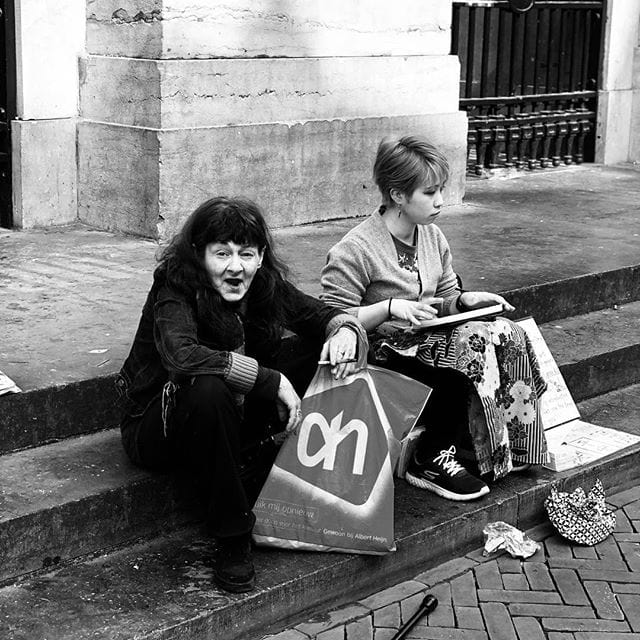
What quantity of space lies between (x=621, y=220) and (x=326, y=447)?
161 inches

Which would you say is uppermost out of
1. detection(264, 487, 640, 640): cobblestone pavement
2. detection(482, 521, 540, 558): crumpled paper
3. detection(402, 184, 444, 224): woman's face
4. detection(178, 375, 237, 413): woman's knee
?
detection(402, 184, 444, 224): woman's face

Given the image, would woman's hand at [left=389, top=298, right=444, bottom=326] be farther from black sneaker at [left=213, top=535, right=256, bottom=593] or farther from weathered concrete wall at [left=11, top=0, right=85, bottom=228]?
weathered concrete wall at [left=11, top=0, right=85, bottom=228]

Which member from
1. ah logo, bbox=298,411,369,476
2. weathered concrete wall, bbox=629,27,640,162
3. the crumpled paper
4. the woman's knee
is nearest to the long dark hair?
the woman's knee

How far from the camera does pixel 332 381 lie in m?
3.59

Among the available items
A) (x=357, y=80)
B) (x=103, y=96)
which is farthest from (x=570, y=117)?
(x=103, y=96)

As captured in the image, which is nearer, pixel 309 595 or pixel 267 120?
pixel 309 595

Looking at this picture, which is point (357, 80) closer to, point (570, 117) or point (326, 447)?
point (570, 117)

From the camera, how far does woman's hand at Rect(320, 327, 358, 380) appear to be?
11.7 feet

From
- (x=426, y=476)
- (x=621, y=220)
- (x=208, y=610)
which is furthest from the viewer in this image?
(x=621, y=220)

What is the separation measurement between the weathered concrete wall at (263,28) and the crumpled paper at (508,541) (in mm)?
2959

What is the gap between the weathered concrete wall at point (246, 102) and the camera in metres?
5.78

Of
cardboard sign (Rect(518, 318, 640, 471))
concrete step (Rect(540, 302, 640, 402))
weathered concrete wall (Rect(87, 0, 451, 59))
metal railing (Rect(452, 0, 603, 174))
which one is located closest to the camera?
cardboard sign (Rect(518, 318, 640, 471))

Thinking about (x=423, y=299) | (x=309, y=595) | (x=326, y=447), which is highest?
(x=423, y=299)

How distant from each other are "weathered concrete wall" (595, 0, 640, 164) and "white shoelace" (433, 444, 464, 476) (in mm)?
5799
